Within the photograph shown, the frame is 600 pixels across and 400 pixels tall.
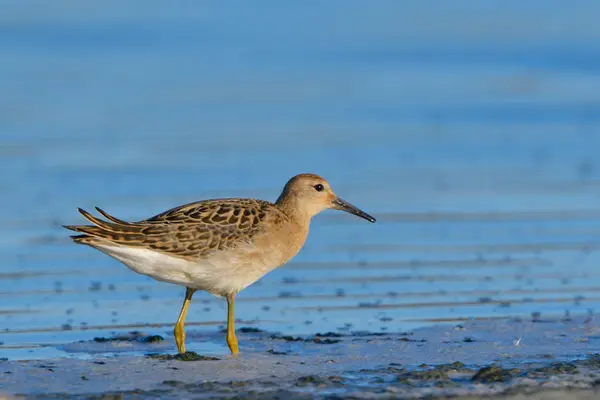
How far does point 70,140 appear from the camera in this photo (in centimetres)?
1758

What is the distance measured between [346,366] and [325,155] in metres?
7.98

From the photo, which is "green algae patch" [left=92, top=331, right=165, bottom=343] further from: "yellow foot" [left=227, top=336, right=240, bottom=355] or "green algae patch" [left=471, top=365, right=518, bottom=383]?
"green algae patch" [left=471, top=365, right=518, bottom=383]

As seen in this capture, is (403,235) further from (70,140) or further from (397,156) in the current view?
(70,140)

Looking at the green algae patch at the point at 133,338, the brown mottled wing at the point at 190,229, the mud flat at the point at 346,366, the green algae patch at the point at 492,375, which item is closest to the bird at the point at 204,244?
the brown mottled wing at the point at 190,229

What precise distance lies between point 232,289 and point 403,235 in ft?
12.3

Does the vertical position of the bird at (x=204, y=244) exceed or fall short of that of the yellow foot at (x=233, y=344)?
it exceeds it

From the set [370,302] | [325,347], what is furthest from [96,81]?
[325,347]

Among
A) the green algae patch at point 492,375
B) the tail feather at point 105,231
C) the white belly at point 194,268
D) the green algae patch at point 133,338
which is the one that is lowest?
the green algae patch at point 492,375

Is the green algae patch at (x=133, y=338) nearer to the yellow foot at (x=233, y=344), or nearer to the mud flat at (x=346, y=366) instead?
the mud flat at (x=346, y=366)

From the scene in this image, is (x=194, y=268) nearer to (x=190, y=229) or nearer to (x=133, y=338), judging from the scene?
(x=190, y=229)

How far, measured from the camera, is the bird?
1002cm

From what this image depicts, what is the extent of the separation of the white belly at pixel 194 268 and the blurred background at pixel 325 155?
20.8 inches

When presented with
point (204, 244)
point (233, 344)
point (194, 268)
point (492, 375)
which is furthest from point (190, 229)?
point (492, 375)

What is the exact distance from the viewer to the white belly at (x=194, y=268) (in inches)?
395
